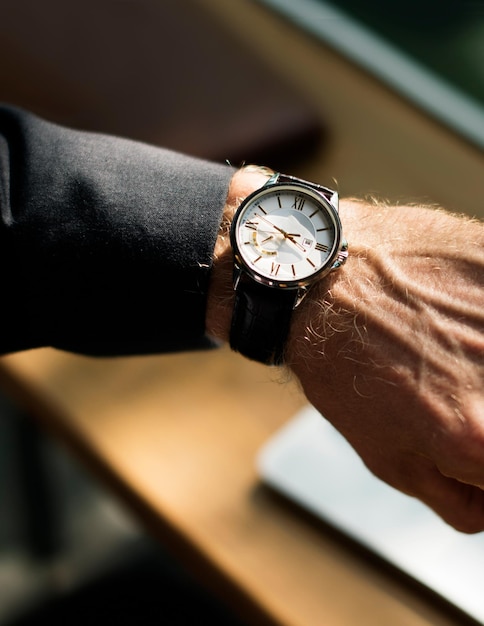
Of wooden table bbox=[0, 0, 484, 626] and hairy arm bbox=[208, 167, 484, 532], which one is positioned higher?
hairy arm bbox=[208, 167, 484, 532]

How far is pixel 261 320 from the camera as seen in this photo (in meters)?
0.54

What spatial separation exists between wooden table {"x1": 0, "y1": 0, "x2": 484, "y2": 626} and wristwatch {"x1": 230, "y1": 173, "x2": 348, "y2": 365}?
5 cm

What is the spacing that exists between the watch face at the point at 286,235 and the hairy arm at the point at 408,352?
19mm

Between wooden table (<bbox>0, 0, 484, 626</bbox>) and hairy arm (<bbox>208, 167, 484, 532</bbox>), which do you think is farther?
wooden table (<bbox>0, 0, 484, 626</bbox>)

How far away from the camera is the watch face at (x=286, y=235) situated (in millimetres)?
527

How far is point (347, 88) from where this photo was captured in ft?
3.57

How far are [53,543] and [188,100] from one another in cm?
67

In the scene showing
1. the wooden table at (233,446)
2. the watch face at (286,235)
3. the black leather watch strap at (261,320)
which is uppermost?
the watch face at (286,235)

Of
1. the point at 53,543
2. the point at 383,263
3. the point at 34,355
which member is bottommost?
the point at 53,543

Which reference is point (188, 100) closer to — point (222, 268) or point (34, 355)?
point (34, 355)

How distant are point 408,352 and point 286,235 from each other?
0.12 meters

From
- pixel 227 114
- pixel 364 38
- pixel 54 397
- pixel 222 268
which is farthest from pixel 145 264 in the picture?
pixel 364 38

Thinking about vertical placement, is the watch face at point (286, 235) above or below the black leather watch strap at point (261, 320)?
above

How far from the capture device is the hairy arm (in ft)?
1.60
